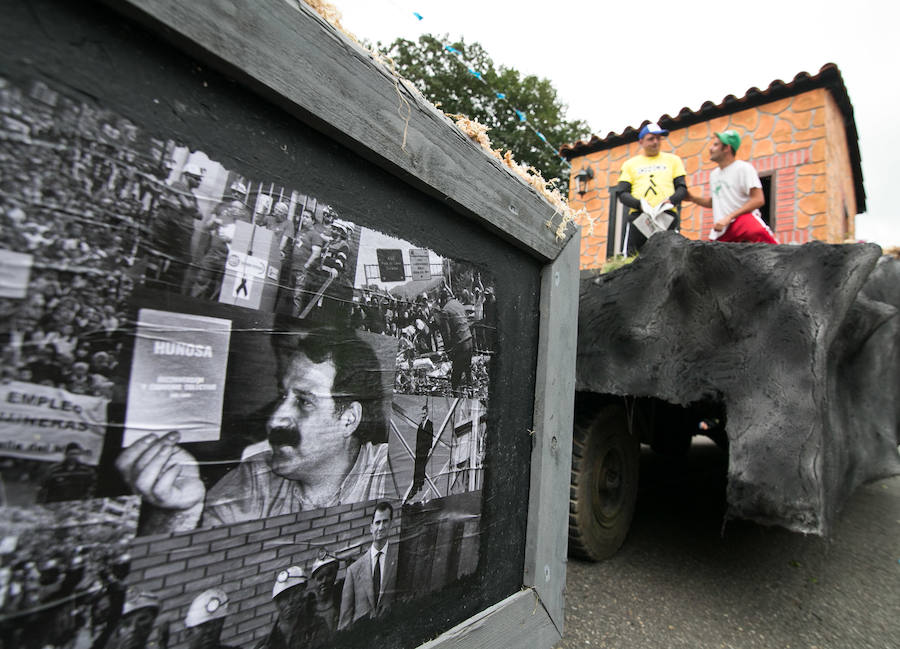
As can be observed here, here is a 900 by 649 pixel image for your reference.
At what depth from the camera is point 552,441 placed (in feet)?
6.39

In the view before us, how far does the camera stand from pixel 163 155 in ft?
2.91

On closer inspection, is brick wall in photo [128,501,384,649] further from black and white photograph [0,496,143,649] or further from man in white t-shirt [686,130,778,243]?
man in white t-shirt [686,130,778,243]

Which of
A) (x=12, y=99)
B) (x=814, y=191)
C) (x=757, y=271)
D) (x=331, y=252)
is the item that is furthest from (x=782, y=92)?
(x=12, y=99)

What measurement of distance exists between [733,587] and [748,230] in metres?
2.59

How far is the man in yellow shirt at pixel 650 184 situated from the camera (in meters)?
4.68

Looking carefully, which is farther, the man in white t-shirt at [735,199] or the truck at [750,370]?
the man in white t-shirt at [735,199]

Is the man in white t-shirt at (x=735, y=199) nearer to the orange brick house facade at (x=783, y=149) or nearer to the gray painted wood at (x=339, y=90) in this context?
the orange brick house facade at (x=783, y=149)

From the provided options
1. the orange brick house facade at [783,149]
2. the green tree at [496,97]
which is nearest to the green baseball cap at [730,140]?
the orange brick house facade at [783,149]

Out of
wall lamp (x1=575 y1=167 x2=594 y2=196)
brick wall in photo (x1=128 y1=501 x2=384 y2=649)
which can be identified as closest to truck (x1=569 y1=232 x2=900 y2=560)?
brick wall in photo (x1=128 y1=501 x2=384 y2=649)

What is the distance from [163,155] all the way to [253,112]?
0.78ft

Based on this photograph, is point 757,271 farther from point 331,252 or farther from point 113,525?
point 113,525

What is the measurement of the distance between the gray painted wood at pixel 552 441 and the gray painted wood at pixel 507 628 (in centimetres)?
6

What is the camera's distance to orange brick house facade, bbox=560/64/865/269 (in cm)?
665

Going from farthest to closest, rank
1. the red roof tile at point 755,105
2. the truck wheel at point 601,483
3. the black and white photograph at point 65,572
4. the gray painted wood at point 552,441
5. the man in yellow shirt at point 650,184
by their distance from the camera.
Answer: the red roof tile at point 755,105 → the man in yellow shirt at point 650,184 → the truck wheel at point 601,483 → the gray painted wood at point 552,441 → the black and white photograph at point 65,572
